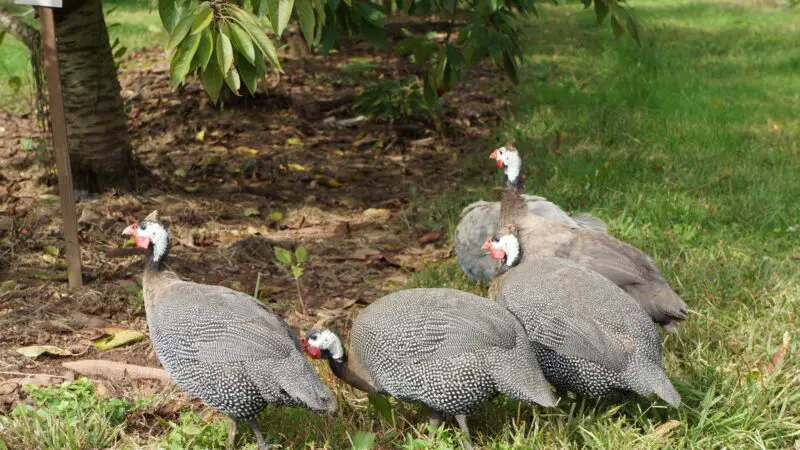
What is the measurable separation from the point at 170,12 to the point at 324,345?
4.15 ft

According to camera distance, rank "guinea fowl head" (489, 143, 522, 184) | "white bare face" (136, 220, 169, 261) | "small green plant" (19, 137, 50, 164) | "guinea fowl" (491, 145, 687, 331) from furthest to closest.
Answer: "small green plant" (19, 137, 50, 164) → "guinea fowl head" (489, 143, 522, 184) → "guinea fowl" (491, 145, 687, 331) → "white bare face" (136, 220, 169, 261)

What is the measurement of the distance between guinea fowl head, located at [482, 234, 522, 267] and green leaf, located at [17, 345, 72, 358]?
6.15ft

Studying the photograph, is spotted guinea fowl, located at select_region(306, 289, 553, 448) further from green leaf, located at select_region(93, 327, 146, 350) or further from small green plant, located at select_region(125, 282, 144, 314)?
small green plant, located at select_region(125, 282, 144, 314)

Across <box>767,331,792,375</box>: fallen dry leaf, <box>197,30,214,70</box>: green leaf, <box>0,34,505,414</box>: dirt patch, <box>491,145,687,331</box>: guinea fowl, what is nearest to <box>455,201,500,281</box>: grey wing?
<box>491,145,687,331</box>: guinea fowl

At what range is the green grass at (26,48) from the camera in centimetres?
825

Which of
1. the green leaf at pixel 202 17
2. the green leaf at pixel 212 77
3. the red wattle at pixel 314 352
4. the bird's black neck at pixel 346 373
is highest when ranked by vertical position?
the green leaf at pixel 202 17

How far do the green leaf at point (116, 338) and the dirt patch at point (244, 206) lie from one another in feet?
0.12

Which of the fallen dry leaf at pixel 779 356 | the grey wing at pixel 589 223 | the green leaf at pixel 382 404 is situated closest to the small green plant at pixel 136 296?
the green leaf at pixel 382 404

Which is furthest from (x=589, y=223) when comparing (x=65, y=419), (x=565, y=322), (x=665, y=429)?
(x=65, y=419)

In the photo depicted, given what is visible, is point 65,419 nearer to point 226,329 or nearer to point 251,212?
point 226,329

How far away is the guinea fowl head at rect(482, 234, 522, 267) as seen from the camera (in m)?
3.91

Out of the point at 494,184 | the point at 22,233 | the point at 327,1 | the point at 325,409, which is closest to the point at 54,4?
the point at 327,1

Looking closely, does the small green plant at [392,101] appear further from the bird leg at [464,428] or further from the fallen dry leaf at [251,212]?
the bird leg at [464,428]

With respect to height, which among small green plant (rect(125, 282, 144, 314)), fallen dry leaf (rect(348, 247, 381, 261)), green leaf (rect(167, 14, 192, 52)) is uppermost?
green leaf (rect(167, 14, 192, 52))
